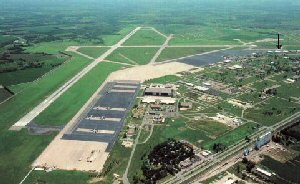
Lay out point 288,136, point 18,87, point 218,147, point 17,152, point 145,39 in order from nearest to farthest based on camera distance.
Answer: point 218,147 < point 17,152 < point 288,136 < point 18,87 < point 145,39

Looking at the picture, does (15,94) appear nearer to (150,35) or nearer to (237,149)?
(237,149)

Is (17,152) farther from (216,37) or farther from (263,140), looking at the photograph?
(216,37)

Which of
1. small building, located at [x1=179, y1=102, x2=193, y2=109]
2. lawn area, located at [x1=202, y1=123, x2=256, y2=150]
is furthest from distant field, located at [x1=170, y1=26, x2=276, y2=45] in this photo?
lawn area, located at [x1=202, y1=123, x2=256, y2=150]

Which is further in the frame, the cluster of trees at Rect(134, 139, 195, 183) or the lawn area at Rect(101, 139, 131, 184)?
the lawn area at Rect(101, 139, 131, 184)

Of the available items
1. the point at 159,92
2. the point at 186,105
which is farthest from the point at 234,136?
the point at 159,92

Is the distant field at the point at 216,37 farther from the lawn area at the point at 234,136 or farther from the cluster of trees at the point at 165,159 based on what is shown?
the cluster of trees at the point at 165,159

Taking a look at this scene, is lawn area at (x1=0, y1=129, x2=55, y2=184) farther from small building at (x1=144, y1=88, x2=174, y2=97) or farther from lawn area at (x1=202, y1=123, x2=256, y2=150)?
small building at (x1=144, y1=88, x2=174, y2=97)

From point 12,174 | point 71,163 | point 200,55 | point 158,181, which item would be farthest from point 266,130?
point 200,55
